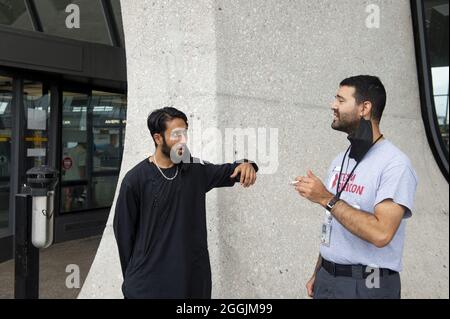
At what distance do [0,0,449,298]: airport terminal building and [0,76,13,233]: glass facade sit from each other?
1cm

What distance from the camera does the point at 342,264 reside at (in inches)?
86.3

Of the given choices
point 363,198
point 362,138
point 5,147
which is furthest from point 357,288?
point 5,147

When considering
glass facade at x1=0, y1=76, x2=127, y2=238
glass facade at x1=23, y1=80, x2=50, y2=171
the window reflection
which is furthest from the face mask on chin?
the window reflection

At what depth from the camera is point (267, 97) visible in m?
3.58

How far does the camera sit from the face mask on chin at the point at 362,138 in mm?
2148

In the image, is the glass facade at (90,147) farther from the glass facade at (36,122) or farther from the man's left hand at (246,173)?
the man's left hand at (246,173)

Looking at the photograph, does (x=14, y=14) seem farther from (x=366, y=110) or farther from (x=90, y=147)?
(x=366, y=110)

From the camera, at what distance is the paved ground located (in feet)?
16.1

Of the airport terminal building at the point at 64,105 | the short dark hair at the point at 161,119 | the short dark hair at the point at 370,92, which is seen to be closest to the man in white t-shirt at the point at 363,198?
the short dark hair at the point at 370,92

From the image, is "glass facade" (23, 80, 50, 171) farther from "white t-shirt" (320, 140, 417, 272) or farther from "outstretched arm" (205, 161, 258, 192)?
"white t-shirt" (320, 140, 417, 272)

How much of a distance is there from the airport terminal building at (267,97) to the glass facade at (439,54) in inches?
1.7

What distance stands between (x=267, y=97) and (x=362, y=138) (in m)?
1.51
